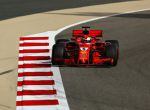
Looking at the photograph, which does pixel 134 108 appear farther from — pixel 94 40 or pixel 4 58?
pixel 4 58

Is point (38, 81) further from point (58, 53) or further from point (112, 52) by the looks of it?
point (112, 52)

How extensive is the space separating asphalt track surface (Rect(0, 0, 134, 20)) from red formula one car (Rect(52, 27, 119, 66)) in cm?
965

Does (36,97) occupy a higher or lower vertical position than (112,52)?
lower

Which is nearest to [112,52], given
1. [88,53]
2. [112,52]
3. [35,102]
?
[112,52]

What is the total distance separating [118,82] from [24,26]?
9082 mm

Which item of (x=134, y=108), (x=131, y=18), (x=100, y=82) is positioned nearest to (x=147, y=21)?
(x=131, y=18)

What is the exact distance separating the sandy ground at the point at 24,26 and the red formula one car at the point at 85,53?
4.76ft

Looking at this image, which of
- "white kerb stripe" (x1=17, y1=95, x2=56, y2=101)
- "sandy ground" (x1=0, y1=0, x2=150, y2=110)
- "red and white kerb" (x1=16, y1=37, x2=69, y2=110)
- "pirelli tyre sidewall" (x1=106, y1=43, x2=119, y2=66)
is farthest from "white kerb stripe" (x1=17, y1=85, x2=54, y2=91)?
"pirelli tyre sidewall" (x1=106, y1=43, x2=119, y2=66)

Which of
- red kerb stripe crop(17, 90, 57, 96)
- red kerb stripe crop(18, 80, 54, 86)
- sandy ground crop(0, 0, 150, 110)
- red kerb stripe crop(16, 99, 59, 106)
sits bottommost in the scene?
red kerb stripe crop(16, 99, 59, 106)

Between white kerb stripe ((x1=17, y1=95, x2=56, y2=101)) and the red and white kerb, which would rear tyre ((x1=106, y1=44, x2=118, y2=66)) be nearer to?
the red and white kerb

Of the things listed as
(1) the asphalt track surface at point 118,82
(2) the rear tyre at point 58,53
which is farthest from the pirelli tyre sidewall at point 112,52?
(2) the rear tyre at point 58,53

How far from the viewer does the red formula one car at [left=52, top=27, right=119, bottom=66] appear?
15914 mm

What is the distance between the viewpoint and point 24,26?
22.9m

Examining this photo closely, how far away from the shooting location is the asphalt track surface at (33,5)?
26548 mm
